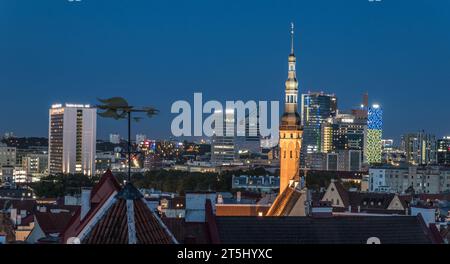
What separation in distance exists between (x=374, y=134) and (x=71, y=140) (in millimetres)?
40993

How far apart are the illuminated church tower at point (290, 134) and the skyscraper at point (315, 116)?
92.0ft

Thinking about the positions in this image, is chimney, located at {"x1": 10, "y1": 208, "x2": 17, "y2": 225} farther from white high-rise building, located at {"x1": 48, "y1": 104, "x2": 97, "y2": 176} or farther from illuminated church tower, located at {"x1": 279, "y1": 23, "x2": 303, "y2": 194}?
illuminated church tower, located at {"x1": 279, "y1": 23, "x2": 303, "y2": 194}

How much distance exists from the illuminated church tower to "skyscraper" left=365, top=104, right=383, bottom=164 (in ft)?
119

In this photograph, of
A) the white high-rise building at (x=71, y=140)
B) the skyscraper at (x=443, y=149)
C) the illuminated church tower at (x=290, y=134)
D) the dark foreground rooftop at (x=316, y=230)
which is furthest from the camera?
the skyscraper at (x=443, y=149)

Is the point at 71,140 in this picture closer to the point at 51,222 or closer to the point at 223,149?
the point at 223,149

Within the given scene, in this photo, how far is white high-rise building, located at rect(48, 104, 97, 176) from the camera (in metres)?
24.7

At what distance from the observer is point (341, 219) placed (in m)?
8.73

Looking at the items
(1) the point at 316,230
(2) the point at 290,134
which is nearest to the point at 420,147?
(2) the point at 290,134

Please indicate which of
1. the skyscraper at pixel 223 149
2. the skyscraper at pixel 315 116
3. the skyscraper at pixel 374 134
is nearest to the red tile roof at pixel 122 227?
the skyscraper at pixel 223 149

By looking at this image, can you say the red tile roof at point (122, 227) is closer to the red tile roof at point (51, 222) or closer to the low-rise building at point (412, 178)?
the red tile roof at point (51, 222)

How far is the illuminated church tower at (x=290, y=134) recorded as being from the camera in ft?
104

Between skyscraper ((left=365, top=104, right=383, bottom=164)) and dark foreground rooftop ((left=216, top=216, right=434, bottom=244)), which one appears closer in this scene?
dark foreground rooftop ((left=216, top=216, right=434, bottom=244))

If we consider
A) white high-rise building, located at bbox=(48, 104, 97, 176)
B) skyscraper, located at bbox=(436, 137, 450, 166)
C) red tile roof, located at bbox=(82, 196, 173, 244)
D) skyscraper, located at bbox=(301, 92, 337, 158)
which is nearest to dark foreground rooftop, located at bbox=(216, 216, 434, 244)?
red tile roof, located at bbox=(82, 196, 173, 244)
